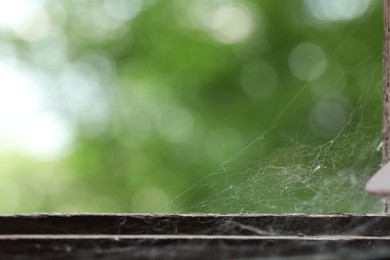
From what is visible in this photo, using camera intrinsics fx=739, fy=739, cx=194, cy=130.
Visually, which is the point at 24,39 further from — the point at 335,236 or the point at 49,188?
the point at 335,236

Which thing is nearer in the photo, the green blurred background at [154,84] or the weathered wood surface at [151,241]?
the weathered wood surface at [151,241]

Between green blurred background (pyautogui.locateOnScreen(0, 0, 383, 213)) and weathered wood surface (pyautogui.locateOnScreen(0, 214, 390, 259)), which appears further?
green blurred background (pyautogui.locateOnScreen(0, 0, 383, 213))

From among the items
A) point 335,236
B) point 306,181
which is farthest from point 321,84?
point 335,236

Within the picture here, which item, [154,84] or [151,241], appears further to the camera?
[154,84]

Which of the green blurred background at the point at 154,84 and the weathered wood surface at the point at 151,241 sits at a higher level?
the weathered wood surface at the point at 151,241

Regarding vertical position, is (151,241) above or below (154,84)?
above
